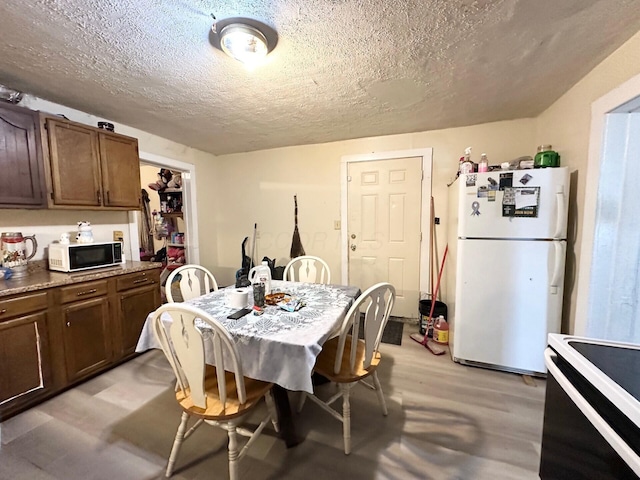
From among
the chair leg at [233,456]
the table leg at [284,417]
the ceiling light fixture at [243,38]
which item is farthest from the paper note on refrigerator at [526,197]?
the chair leg at [233,456]

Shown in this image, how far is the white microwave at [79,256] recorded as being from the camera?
6.79ft

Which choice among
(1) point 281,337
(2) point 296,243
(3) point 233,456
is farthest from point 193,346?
(2) point 296,243

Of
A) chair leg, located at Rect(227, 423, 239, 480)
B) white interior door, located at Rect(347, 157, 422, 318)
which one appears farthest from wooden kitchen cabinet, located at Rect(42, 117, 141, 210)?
white interior door, located at Rect(347, 157, 422, 318)

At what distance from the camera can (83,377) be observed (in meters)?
2.01

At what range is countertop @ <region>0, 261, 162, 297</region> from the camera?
1671 mm

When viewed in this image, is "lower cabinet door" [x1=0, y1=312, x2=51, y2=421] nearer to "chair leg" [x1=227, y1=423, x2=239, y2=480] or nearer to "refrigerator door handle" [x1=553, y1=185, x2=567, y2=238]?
"chair leg" [x1=227, y1=423, x2=239, y2=480]

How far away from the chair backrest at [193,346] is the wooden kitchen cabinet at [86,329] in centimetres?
129

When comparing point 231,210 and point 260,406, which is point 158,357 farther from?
point 231,210

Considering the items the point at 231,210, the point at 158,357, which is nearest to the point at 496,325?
the point at 158,357

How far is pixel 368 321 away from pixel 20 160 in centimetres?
260

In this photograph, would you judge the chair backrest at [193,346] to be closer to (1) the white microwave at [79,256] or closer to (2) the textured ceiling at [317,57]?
(2) the textured ceiling at [317,57]

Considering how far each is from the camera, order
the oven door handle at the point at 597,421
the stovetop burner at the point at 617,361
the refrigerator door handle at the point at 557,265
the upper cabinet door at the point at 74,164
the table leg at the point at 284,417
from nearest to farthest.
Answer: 1. the oven door handle at the point at 597,421
2. the stovetop burner at the point at 617,361
3. the table leg at the point at 284,417
4. the refrigerator door handle at the point at 557,265
5. the upper cabinet door at the point at 74,164

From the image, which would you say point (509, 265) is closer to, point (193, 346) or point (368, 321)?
point (368, 321)

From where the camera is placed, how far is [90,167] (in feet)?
7.32
